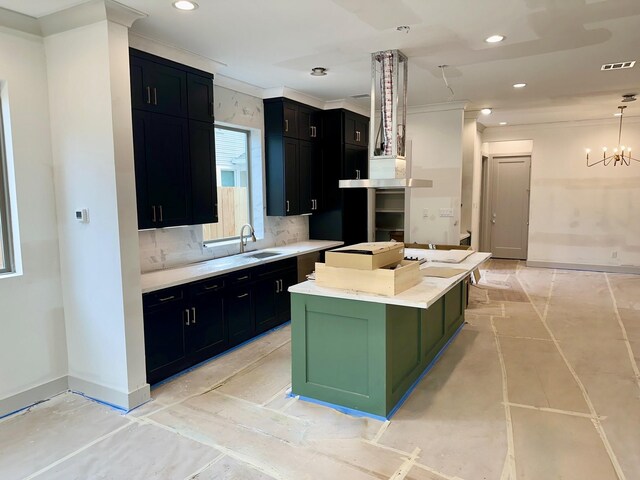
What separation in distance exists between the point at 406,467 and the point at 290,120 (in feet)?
13.2

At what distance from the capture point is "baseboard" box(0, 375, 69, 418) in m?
2.99

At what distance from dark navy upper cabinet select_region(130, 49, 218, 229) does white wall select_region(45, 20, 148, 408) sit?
38cm

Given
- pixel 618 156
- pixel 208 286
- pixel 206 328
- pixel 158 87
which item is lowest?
pixel 206 328

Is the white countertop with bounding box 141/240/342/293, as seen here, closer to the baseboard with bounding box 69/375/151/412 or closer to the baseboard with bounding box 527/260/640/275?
the baseboard with bounding box 69/375/151/412

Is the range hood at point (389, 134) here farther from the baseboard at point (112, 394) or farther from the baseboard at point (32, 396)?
the baseboard at point (32, 396)

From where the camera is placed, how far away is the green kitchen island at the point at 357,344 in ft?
9.35

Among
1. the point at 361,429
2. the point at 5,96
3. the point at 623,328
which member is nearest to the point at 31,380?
the point at 5,96

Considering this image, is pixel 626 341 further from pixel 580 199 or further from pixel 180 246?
pixel 180 246

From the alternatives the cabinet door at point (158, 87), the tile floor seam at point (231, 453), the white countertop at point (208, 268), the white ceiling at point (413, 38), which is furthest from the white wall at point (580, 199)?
the tile floor seam at point (231, 453)

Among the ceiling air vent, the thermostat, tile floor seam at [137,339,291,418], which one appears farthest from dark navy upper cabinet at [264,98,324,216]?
the ceiling air vent

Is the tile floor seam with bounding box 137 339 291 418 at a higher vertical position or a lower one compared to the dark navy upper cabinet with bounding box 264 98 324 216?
lower

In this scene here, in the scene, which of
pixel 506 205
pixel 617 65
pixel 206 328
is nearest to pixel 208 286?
pixel 206 328

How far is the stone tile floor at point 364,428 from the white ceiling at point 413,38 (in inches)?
108

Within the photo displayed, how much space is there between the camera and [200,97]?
395cm
